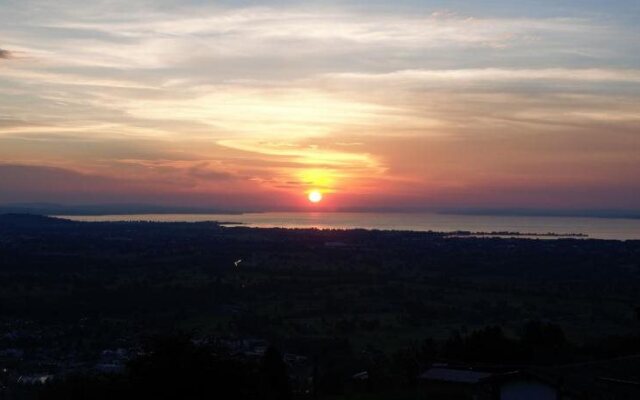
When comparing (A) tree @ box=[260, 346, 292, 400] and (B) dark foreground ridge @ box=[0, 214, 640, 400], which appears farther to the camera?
(A) tree @ box=[260, 346, 292, 400]

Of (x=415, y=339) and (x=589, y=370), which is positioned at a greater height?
(x=589, y=370)

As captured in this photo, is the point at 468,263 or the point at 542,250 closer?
the point at 468,263

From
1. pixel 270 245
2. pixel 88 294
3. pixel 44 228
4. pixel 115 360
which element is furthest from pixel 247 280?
pixel 44 228

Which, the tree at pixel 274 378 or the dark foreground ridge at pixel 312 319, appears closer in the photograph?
the dark foreground ridge at pixel 312 319

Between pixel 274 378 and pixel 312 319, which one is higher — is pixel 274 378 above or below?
above

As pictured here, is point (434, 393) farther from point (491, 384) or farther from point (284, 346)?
point (284, 346)

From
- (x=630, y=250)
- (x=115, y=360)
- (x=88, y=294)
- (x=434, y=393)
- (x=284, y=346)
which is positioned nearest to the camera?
(x=434, y=393)

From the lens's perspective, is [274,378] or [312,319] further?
[312,319]

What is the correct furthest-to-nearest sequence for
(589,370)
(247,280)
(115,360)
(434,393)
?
(247,280) → (115,360) → (434,393) → (589,370)
